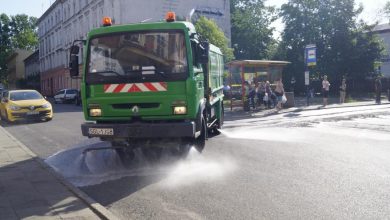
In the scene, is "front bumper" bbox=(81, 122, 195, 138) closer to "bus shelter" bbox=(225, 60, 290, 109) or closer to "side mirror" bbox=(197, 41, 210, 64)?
"side mirror" bbox=(197, 41, 210, 64)

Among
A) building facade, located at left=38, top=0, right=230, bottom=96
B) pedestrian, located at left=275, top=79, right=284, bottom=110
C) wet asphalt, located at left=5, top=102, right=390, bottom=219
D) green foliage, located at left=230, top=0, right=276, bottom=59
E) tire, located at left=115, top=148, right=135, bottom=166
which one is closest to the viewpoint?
wet asphalt, located at left=5, top=102, right=390, bottom=219

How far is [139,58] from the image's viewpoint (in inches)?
328

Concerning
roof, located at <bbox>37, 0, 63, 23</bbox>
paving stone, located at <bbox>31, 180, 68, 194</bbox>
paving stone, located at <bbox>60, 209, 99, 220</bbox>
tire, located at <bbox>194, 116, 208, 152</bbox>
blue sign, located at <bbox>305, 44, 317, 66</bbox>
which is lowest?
paving stone, located at <bbox>60, 209, 99, 220</bbox>

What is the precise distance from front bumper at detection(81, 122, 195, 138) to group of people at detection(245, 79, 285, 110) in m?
15.3

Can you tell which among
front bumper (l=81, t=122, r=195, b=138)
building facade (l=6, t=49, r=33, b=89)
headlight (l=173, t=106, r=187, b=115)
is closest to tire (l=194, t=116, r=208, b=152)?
headlight (l=173, t=106, r=187, b=115)

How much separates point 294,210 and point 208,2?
4127 centimetres

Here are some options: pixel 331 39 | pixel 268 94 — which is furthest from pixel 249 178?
pixel 331 39

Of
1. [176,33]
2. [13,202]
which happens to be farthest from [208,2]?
[13,202]

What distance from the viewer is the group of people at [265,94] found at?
23.1 metres

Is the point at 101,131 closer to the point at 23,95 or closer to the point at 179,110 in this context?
the point at 179,110

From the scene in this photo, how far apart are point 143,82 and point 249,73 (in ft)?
51.8

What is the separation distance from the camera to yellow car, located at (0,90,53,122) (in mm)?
19594

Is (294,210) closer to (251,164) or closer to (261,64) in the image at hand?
(251,164)

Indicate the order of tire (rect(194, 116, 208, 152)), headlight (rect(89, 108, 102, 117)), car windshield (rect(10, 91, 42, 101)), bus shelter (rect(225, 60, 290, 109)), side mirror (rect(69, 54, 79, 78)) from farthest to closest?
bus shelter (rect(225, 60, 290, 109)) < car windshield (rect(10, 91, 42, 101)) < tire (rect(194, 116, 208, 152)) < side mirror (rect(69, 54, 79, 78)) < headlight (rect(89, 108, 102, 117))
